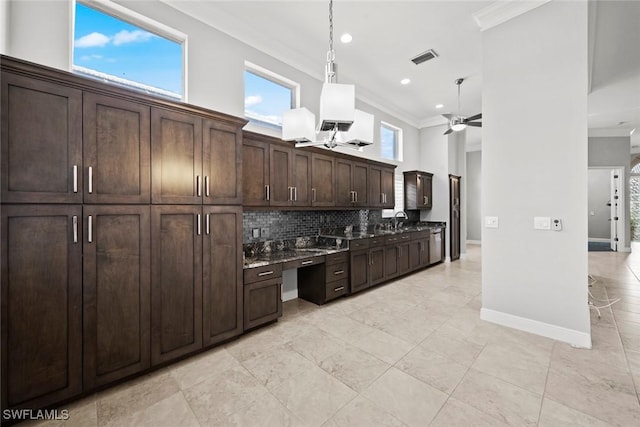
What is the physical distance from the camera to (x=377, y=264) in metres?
4.55

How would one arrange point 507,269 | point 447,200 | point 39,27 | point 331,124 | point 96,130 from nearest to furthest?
point 96,130 < point 39,27 < point 331,124 < point 507,269 < point 447,200

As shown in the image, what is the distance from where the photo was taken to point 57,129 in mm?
1736

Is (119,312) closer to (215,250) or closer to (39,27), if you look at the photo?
(215,250)

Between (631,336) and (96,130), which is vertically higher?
(96,130)

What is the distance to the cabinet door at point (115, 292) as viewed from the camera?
6.11ft

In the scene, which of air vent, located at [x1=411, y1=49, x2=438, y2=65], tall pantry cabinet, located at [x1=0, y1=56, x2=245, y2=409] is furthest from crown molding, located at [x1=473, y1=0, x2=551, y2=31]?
tall pantry cabinet, located at [x1=0, y1=56, x2=245, y2=409]

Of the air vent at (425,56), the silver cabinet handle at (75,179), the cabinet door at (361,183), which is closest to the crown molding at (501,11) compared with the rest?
the air vent at (425,56)

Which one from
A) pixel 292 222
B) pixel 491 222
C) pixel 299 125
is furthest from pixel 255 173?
pixel 491 222

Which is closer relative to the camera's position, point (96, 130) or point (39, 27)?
point (96, 130)

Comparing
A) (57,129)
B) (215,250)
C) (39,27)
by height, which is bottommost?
(215,250)

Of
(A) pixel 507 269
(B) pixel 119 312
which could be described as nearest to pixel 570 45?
(A) pixel 507 269

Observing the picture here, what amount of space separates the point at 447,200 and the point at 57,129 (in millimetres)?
7098

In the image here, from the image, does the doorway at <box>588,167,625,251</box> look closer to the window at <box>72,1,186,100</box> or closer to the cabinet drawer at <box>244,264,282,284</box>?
the cabinet drawer at <box>244,264,282,284</box>

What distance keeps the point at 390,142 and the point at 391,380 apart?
541cm
